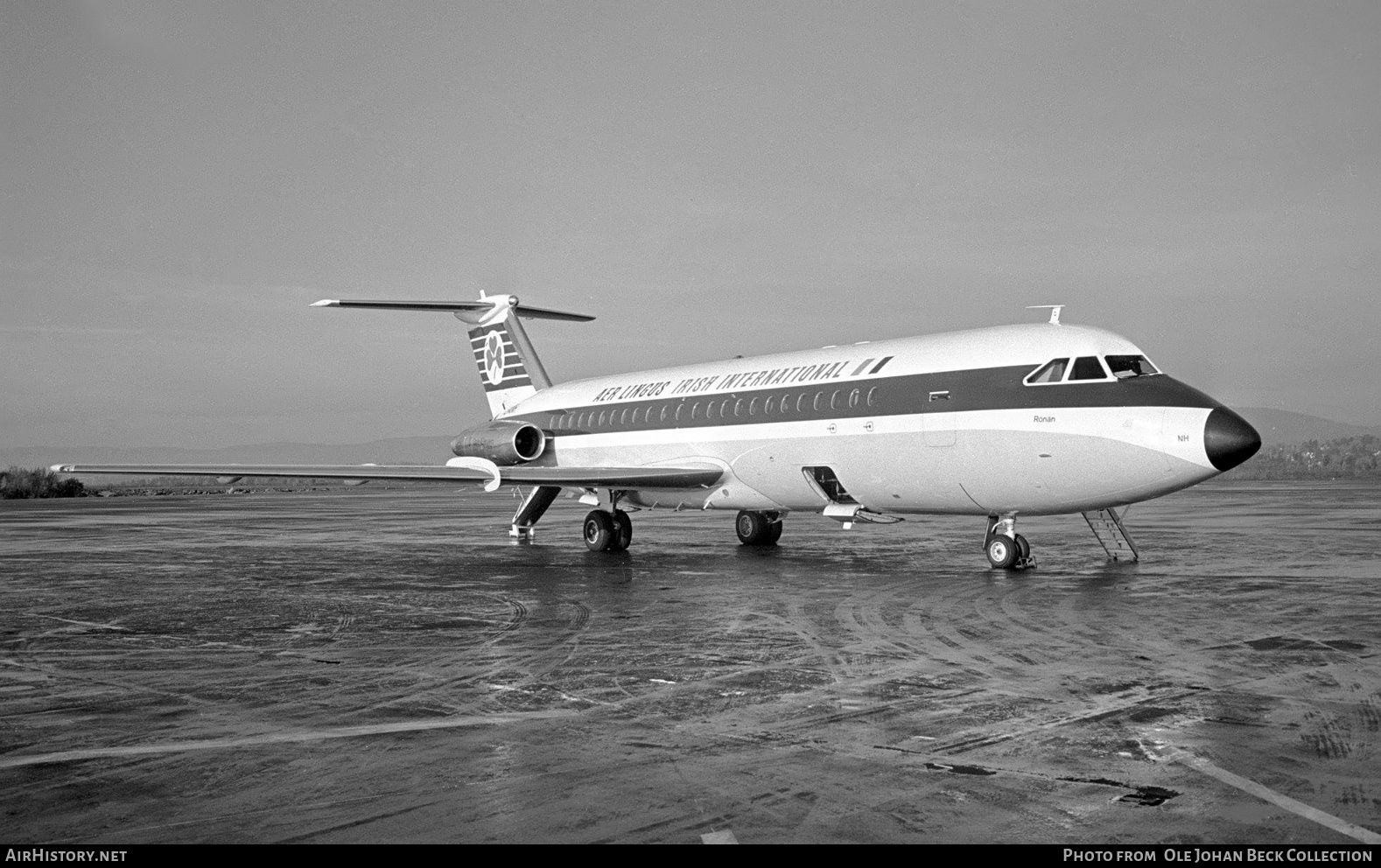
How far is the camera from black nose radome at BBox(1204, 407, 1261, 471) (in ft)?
44.5

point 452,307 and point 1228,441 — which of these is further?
point 452,307

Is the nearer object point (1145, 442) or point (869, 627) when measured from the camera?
point (869, 627)

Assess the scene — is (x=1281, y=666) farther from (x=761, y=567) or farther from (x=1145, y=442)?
(x=761, y=567)

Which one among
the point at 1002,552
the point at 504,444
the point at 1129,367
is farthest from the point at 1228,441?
the point at 504,444

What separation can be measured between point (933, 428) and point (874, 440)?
114cm

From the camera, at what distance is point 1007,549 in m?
15.6

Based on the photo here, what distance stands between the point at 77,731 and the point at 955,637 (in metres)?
6.62

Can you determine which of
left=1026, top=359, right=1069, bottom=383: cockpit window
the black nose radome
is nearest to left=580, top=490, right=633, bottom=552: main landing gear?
left=1026, top=359, right=1069, bottom=383: cockpit window

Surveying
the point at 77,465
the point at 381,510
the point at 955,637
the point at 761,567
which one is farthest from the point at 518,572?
the point at 381,510

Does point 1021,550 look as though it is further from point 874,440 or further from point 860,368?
point 860,368

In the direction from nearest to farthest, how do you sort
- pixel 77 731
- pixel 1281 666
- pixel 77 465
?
pixel 77 731, pixel 1281 666, pixel 77 465

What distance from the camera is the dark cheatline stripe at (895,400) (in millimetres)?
14484

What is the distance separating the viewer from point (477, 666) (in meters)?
8.54

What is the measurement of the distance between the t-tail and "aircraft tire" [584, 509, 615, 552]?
21.6 ft
